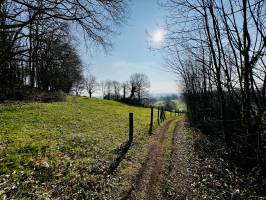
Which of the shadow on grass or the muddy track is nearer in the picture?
the muddy track

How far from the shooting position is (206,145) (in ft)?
48.4

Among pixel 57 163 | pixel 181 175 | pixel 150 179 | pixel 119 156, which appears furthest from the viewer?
pixel 119 156

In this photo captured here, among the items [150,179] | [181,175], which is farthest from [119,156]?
[181,175]

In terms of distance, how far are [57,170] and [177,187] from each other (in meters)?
3.98

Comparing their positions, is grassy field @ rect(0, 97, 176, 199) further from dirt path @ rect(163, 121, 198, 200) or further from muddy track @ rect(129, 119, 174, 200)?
dirt path @ rect(163, 121, 198, 200)

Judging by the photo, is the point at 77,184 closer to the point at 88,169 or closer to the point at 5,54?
the point at 88,169

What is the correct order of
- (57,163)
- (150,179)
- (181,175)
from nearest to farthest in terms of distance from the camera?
(150,179)
(181,175)
(57,163)

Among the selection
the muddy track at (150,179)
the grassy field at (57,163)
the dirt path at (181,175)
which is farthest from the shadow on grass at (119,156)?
the dirt path at (181,175)

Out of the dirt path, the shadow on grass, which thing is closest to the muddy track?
the dirt path

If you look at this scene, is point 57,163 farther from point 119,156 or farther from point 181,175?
point 181,175

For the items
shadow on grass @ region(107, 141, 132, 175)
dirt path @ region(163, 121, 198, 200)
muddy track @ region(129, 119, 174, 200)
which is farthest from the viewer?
shadow on grass @ region(107, 141, 132, 175)

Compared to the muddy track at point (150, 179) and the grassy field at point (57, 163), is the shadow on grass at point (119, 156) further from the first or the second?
the muddy track at point (150, 179)

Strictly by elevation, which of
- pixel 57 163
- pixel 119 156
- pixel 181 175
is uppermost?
pixel 57 163

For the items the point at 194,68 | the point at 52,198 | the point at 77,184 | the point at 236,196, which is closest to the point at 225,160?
the point at 236,196
